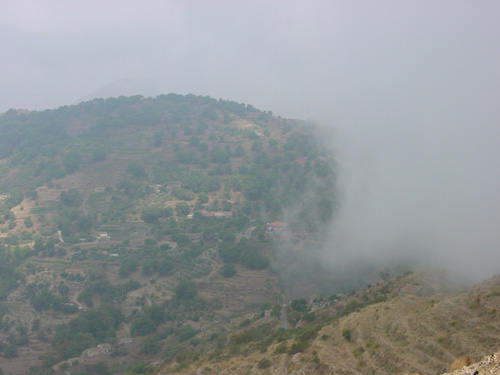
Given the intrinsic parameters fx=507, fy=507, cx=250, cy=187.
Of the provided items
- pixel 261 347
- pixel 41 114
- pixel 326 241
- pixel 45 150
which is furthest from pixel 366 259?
pixel 41 114

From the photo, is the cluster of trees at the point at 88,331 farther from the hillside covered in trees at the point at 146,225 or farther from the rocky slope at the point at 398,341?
the rocky slope at the point at 398,341

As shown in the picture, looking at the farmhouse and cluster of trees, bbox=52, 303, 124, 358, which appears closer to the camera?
cluster of trees, bbox=52, 303, 124, 358

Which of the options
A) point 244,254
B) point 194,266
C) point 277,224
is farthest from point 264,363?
point 277,224

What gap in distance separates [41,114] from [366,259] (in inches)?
3237

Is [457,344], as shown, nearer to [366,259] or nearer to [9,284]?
[366,259]

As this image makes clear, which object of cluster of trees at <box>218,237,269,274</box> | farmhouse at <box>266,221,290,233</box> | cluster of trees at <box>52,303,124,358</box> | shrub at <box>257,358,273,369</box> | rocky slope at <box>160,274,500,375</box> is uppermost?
farmhouse at <box>266,221,290,233</box>

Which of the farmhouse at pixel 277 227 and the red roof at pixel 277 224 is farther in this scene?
the red roof at pixel 277 224

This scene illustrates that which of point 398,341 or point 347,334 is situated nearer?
point 398,341

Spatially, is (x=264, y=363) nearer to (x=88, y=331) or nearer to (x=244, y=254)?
(x=88, y=331)

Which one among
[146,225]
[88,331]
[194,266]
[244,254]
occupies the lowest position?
[88,331]

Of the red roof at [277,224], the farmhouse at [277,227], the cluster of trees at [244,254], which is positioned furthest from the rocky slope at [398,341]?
the red roof at [277,224]

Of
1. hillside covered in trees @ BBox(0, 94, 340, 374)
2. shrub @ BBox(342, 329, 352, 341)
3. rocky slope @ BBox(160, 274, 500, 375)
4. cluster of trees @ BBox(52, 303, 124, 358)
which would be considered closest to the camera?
rocky slope @ BBox(160, 274, 500, 375)

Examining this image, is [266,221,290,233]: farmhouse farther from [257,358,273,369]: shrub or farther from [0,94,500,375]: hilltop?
[257,358,273,369]: shrub

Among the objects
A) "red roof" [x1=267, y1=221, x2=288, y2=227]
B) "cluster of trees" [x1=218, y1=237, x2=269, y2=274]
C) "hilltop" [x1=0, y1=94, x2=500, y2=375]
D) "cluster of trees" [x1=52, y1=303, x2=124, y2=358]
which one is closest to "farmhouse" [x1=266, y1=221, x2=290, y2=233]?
"red roof" [x1=267, y1=221, x2=288, y2=227]
